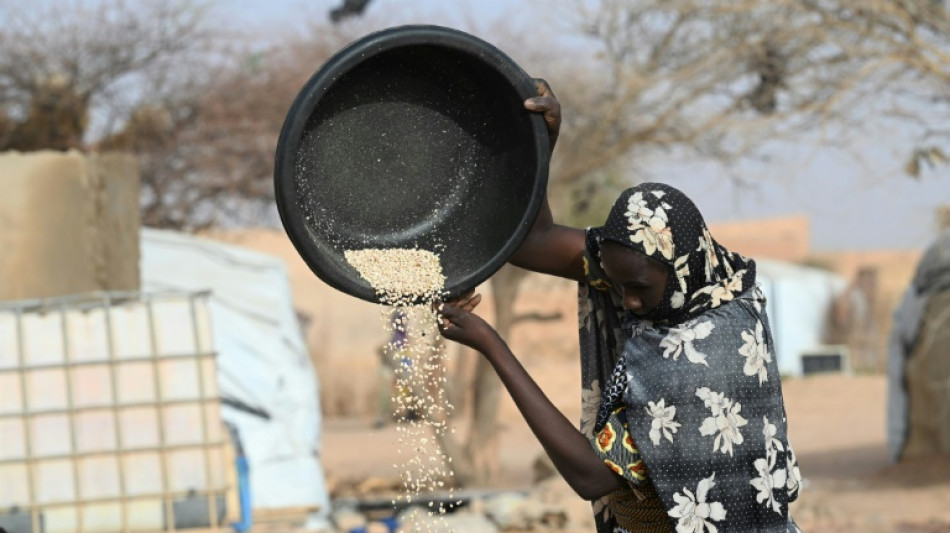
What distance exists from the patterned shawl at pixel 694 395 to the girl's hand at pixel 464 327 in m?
0.26

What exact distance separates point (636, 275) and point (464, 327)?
36 centimetres

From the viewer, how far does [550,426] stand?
256 cm

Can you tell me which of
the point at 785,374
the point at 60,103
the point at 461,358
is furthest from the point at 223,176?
the point at 785,374

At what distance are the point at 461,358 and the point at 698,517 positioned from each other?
9164 mm

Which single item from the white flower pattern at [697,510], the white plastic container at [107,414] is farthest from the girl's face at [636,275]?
the white plastic container at [107,414]

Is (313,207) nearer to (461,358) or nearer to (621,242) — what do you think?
(621,242)

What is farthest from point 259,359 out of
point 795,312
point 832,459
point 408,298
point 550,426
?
point 795,312

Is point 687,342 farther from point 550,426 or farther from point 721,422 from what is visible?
point 550,426

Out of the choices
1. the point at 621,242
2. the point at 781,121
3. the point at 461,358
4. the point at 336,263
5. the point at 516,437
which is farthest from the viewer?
the point at 516,437

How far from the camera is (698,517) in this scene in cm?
261

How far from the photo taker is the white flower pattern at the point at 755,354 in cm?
263

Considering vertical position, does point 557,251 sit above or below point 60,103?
below

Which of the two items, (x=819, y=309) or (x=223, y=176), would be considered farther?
(x=819, y=309)

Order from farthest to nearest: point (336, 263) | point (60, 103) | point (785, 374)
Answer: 1. point (785, 374)
2. point (60, 103)
3. point (336, 263)
